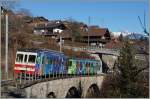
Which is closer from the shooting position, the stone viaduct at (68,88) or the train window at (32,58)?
the stone viaduct at (68,88)

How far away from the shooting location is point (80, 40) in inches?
3196

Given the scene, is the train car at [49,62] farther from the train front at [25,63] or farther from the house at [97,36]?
the house at [97,36]

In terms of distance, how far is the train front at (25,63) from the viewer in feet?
83.3

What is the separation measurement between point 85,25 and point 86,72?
56.4 metres

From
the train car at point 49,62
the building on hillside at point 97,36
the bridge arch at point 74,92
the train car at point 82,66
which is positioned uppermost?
the building on hillside at point 97,36

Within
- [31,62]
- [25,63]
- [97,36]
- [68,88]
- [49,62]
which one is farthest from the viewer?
[97,36]

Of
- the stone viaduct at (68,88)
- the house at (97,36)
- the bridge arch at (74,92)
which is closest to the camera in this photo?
the stone viaduct at (68,88)

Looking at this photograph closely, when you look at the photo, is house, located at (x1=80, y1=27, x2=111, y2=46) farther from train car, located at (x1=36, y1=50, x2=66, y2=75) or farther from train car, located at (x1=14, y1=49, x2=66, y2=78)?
train car, located at (x1=14, y1=49, x2=66, y2=78)

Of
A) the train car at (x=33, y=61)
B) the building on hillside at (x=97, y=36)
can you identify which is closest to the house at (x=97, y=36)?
the building on hillside at (x=97, y=36)

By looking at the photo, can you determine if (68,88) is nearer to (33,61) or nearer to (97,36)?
(33,61)

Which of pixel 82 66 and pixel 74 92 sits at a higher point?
pixel 82 66

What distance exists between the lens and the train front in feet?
83.3

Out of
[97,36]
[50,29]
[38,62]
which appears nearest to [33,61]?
[38,62]

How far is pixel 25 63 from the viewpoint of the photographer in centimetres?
2573
